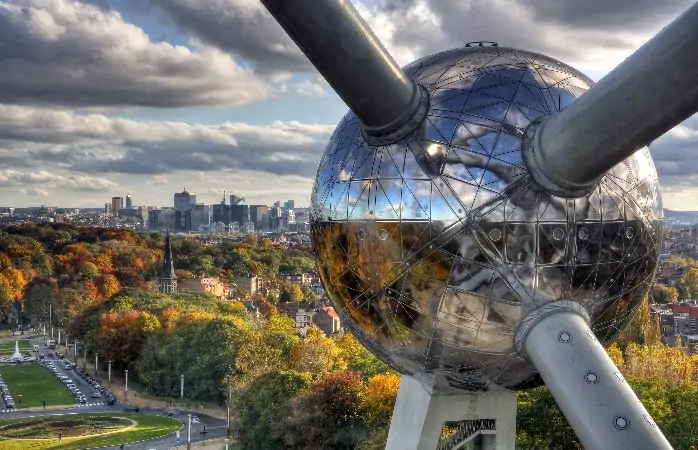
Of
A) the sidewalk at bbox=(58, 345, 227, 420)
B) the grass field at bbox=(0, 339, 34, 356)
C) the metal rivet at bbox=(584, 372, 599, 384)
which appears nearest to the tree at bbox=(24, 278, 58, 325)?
the grass field at bbox=(0, 339, 34, 356)

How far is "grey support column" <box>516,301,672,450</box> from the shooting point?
7.15 m

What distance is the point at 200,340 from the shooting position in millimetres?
54844

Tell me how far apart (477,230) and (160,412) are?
163ft

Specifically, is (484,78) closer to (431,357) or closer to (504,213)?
(504,213)

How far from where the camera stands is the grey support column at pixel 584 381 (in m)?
7.15

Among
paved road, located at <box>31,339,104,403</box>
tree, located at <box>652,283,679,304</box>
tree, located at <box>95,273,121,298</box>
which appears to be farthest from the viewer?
tree, located at <box>652,283,679,304</box>

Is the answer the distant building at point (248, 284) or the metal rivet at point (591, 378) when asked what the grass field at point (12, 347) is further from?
the metal rivet at point (591, 378)

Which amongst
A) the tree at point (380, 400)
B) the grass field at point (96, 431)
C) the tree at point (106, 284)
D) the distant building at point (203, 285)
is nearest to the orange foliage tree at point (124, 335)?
the grass field at point (96, 431)

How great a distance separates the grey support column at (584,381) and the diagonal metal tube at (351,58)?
2.72 metres

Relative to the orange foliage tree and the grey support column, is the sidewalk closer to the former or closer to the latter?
the orange foliage tree

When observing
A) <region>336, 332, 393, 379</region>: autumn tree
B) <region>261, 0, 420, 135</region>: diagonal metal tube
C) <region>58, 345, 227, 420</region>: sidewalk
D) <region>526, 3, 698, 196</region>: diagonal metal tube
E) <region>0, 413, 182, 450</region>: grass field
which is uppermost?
<region>261, 0, 420, 135</region>: diagonal metal tube

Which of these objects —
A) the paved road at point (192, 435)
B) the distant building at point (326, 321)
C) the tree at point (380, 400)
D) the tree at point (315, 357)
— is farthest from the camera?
the distant building at point (326, 321)

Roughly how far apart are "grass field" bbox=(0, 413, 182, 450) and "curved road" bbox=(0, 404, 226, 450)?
0.94m

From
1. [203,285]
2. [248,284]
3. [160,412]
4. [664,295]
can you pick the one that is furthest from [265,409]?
[664,295]
